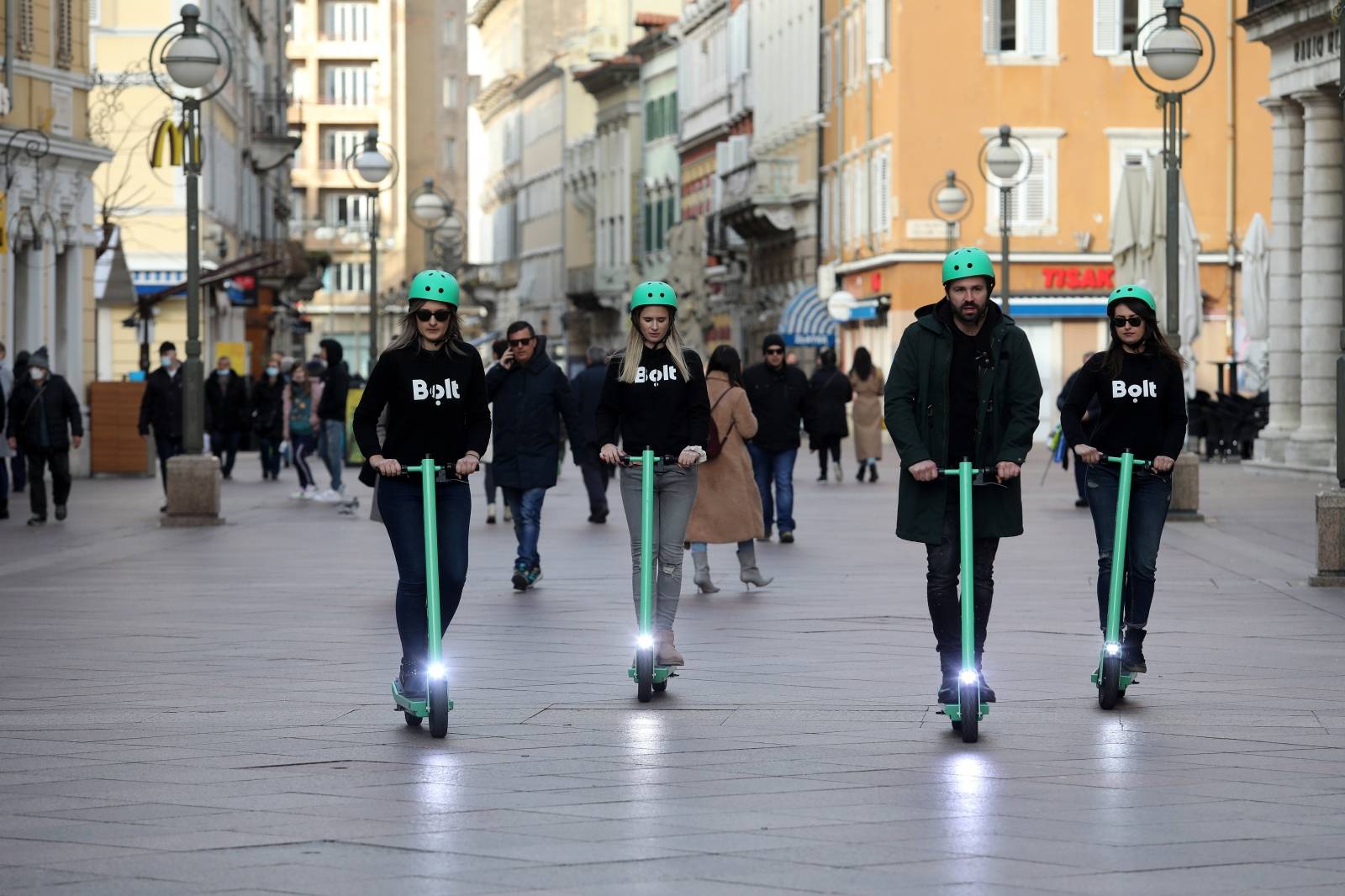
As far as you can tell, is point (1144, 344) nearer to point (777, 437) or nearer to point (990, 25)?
point (777, 437)

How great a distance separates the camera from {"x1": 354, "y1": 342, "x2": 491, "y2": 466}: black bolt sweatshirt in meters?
11.0

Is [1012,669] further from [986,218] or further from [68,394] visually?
[986,218]

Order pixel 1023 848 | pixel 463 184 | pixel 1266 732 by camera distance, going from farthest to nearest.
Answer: pixel 463 184, pixel 1266 732, pixel 1023 848

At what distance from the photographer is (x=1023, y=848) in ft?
27.0

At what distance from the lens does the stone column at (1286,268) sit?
122 feet

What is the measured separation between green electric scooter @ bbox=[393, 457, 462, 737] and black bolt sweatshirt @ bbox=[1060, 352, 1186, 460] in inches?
110

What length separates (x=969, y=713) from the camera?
10.5 metres

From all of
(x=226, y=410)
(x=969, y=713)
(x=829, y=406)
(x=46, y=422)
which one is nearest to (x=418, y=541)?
(x=969, y=713)

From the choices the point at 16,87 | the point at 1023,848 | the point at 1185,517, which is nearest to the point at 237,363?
the point at 16,87

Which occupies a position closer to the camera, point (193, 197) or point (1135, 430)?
point (1135, 430)

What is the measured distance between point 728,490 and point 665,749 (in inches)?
304

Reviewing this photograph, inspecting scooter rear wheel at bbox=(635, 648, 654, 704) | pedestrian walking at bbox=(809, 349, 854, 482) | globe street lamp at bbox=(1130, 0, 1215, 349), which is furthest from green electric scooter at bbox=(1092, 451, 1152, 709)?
pedestrian walking at bbox=(809, 349, 854, 482)

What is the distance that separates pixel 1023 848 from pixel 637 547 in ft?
15.2

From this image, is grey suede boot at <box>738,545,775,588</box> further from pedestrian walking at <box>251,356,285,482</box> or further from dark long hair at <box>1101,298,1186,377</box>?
pedestrian walking at <box>251,356,285,482</box>
